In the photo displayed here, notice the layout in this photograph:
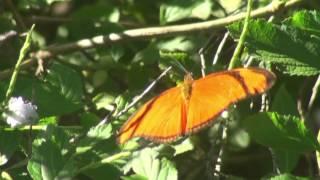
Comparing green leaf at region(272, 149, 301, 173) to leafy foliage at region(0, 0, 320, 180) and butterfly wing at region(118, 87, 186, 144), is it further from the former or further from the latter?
butterfly wing at region(118, 87, 186, 144)

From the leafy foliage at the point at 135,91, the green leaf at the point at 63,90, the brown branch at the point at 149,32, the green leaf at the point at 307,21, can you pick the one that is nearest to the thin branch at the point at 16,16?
the leafy foliage at the point at 135,91

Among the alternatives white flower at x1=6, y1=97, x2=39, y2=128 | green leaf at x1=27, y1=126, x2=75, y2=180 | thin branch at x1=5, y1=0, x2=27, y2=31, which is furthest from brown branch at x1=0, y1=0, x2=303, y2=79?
green leaf at x1=27, y1=126, x2=75, y2=180

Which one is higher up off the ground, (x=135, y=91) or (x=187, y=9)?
(x=187, y=9)

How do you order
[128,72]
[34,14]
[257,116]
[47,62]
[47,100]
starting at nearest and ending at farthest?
[257,116]
[47,100]
[47,62]
[128,72]
[34,14]

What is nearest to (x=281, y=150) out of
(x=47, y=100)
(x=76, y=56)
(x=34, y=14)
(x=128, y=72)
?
(x=47, y=100)

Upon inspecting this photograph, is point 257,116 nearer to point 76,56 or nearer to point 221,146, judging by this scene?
point 221,146

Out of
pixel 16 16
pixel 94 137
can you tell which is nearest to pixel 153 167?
pixel 94 137

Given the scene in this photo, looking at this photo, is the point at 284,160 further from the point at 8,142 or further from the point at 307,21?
the point at 8,142
